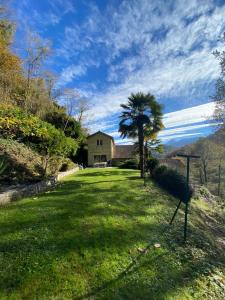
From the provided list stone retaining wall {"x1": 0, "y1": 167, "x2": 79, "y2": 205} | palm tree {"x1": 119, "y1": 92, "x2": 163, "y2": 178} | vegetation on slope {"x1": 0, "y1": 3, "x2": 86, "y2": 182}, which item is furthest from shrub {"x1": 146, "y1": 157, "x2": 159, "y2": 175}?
stone retaining wall {"x1": 0, "y1": 167, "x2": 79, "y2": 205}

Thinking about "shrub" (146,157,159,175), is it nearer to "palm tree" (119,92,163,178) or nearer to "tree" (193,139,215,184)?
"palm tree" (119,92,163,178)

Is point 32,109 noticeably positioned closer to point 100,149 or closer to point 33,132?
point 100,149

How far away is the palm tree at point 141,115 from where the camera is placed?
23.3 m

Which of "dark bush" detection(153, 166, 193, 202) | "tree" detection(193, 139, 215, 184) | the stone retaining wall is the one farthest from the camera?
"tree" detection(193, 139, 215, 184)

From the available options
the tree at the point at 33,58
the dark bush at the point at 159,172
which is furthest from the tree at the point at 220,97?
the tree at the point at 33,58

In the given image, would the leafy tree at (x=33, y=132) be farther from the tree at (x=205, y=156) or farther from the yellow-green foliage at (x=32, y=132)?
the tree at (x=205, y=156)

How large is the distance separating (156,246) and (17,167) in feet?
27.7

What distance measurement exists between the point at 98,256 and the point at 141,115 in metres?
18.5

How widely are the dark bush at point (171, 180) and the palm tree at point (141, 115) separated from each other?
4311 millimetres

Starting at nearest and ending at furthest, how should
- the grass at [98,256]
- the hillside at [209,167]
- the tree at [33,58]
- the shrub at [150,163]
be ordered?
the grass at [98,256]
the shrub at [150,163]
the tree at [33,58]
the hillside at [209,167]

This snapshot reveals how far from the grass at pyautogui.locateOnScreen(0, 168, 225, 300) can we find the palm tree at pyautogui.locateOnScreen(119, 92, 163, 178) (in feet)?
48.9

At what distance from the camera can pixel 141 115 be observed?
75.2ft

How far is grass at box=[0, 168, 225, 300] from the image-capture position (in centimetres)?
451

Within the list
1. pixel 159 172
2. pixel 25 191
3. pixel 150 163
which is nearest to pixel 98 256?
pixel 25 191
